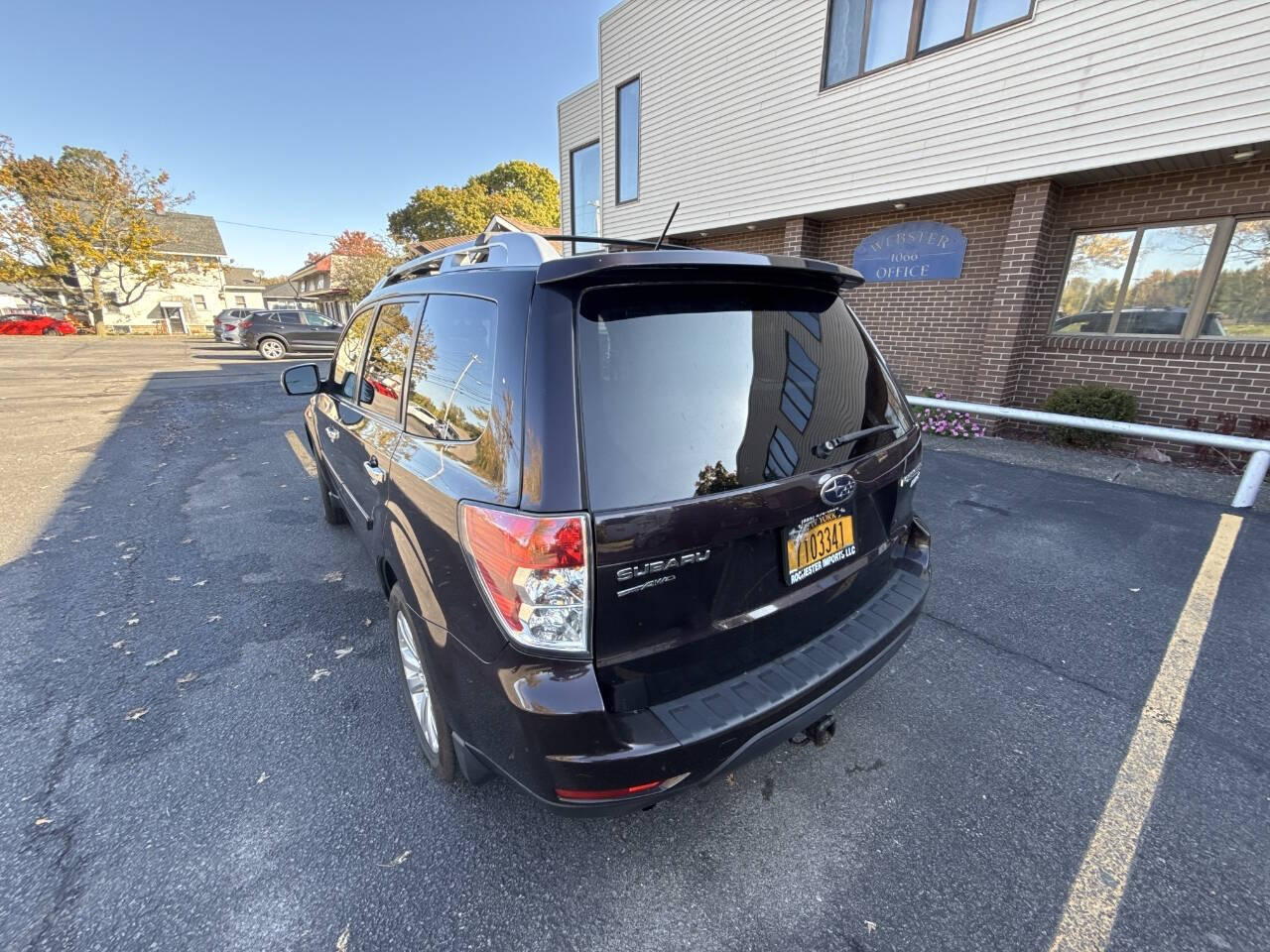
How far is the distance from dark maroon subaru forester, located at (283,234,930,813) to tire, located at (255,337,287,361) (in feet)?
69.7

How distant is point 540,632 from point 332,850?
3.85 feet

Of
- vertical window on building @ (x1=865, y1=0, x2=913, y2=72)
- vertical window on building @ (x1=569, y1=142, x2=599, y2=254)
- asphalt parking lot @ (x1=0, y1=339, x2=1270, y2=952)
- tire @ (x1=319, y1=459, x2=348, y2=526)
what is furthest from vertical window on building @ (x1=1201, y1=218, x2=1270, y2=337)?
vertical window on building @ (x1=569, y1=142, x2=599, y2=254)

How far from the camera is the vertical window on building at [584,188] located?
13.3 m

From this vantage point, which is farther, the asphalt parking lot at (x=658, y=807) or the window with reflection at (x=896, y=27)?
the window with reflection at (x=896, y=27)

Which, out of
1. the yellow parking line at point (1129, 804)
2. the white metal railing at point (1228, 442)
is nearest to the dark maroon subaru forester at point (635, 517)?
the yellow parking line at point (1129, 804)

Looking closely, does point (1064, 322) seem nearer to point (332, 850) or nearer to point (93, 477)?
point (332, 850)

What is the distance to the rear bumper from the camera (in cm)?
132

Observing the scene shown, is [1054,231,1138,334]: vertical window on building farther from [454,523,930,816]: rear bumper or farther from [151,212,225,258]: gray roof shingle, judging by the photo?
[151,212,225,258]: gray roof shingle

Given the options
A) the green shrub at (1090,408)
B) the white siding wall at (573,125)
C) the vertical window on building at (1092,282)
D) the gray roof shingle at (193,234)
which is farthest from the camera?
the gray roof shingle at (193,234)

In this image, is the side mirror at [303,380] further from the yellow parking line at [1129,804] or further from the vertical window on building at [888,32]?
the vertical window on building at [888,32]

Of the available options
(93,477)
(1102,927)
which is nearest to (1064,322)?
(1102,927)

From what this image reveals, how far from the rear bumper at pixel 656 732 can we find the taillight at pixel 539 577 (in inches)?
4.4

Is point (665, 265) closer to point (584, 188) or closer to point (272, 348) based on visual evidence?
point (584, 188)

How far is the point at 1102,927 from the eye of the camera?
147 centimetres
